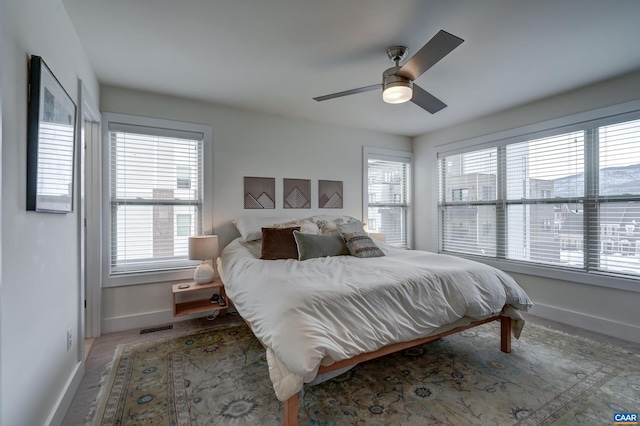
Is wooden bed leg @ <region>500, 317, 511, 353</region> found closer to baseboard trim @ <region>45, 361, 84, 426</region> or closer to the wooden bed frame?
the wooden bed frame

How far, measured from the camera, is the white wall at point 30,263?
1134 mm

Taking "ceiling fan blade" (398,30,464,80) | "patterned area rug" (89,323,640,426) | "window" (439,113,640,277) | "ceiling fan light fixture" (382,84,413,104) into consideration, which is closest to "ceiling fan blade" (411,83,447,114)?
"ceiling fan light fixture" (382,84,413,104)

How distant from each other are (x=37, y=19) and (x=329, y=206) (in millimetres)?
3270

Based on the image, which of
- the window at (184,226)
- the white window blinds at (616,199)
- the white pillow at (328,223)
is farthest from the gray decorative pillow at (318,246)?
the white window blinds at (616,199)

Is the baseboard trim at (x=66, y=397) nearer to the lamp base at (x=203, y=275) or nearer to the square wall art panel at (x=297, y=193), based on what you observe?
the lamp base at (x=203, y=275)

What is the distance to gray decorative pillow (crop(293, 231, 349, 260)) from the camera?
9.01ft

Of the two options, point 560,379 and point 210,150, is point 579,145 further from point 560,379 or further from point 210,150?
point 210,150

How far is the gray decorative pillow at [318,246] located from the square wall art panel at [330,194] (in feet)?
3.81

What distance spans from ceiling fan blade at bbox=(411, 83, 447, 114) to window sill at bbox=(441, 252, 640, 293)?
237 centimetres

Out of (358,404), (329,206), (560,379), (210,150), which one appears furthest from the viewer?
(329,206)

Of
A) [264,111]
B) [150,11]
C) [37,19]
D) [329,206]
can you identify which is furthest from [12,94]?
[329,206]

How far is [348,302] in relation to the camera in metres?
1.69

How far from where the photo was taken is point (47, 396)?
1.48 m

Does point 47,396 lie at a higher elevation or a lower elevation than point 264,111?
→ lower
